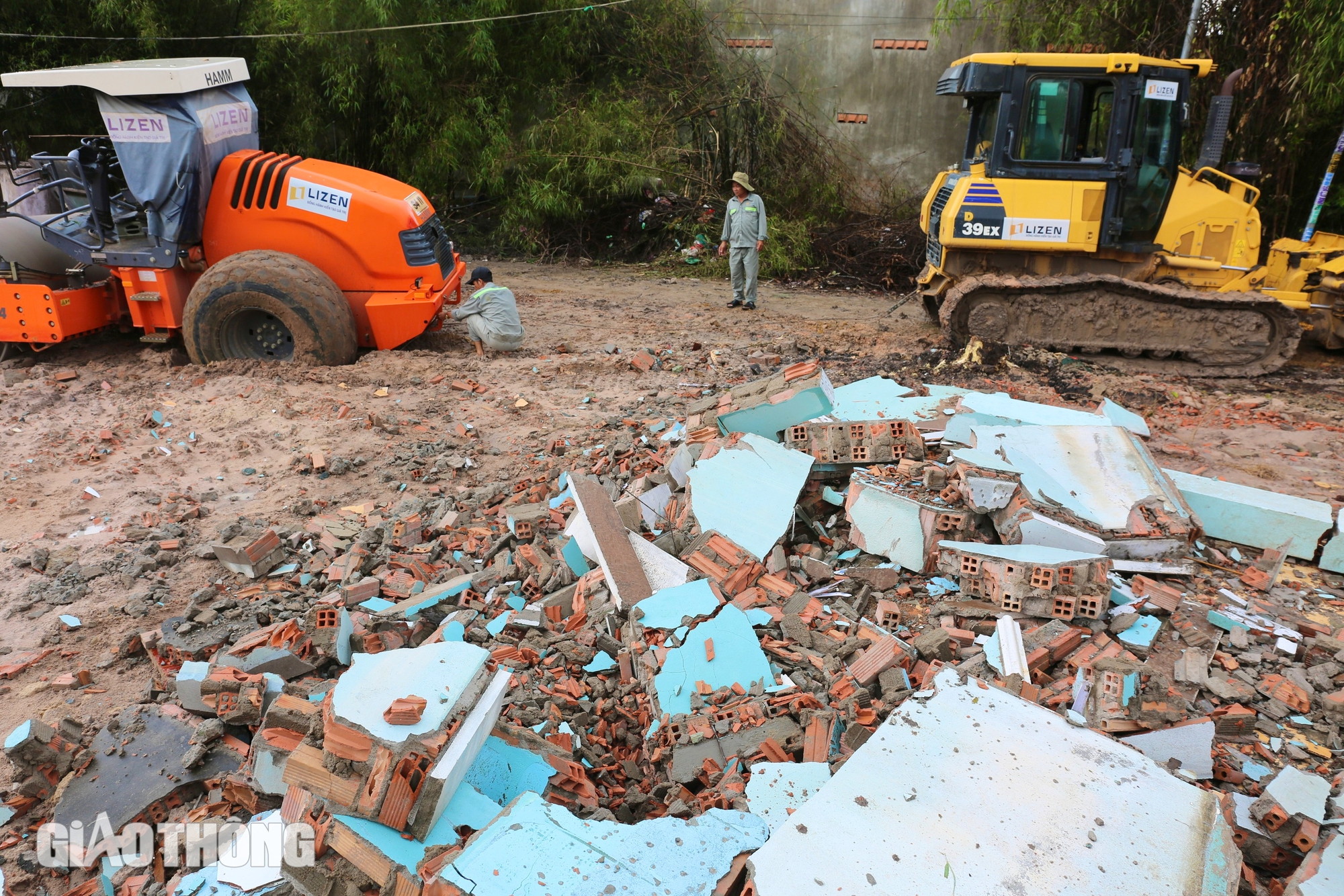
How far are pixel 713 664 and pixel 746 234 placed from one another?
23.5 ft

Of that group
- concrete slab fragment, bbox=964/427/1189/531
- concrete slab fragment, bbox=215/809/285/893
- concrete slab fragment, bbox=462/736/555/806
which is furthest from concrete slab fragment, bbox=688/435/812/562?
concrete slab fragment, bbox=215/809/285/893

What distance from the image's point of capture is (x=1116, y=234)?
7477 mm

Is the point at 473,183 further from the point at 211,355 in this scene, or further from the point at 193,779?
the point at 193,779

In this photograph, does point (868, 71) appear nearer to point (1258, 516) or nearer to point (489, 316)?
point (489, 316)

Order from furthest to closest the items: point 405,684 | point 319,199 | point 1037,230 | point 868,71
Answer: point 868,71 → point 1037,230 → point 319,199 → point 405,684

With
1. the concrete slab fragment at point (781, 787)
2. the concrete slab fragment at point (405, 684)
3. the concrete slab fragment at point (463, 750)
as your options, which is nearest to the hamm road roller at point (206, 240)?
the concrete slab fragment at point (405, 684)

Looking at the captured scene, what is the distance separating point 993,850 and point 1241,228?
25.7 ft

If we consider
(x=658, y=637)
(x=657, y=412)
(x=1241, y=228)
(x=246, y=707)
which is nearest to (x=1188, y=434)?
(x=1241, y=228)

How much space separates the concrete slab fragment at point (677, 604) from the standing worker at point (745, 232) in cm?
666

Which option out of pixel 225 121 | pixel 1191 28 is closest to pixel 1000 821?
pixel 225 121

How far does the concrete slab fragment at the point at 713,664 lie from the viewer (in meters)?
3.17

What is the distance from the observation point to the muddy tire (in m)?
6.66

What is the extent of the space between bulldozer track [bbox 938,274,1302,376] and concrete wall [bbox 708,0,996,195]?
6430mm

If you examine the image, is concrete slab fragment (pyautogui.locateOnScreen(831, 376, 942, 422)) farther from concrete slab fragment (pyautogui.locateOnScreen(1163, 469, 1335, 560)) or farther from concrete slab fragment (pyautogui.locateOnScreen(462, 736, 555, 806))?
concrete slab fragment (pyautogui.locateOnScreen(462, 736, 555, 806))
